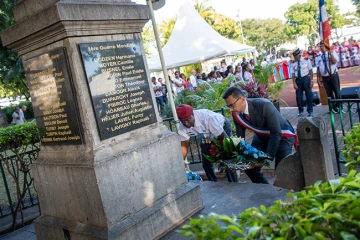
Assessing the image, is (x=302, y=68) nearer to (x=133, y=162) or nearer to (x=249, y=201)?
(x=249, y=201)

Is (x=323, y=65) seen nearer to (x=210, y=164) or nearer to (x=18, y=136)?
(x=210, y=164)

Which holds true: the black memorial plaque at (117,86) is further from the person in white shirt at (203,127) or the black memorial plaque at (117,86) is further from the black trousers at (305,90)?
the black trousers at (305,90)

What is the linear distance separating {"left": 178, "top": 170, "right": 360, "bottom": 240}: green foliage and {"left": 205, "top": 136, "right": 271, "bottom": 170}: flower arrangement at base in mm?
2934

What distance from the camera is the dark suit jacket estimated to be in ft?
15.3

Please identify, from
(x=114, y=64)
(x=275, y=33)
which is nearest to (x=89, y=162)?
(x=114, y=64)

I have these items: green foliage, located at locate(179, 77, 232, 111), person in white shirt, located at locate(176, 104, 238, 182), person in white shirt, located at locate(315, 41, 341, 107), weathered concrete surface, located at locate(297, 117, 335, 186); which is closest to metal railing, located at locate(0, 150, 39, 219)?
person in white shirt, located at locate(176, 104, 238, 182)

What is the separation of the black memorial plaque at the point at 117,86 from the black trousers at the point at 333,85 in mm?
8196

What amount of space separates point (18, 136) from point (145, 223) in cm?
283

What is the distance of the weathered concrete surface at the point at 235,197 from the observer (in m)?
3.83

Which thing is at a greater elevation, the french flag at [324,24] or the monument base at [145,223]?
the french flag at [324,24]

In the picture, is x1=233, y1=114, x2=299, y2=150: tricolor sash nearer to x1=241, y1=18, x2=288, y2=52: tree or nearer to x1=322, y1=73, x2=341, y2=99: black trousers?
x1=322, y1=73, x2=341, y2=99: black trousers

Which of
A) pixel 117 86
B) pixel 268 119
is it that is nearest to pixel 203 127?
pixel 268 119

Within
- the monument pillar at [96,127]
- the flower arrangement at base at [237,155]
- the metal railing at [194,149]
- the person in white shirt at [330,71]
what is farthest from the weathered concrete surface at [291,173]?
the person in white shirt at [330,71]

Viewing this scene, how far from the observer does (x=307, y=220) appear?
1.35 m
